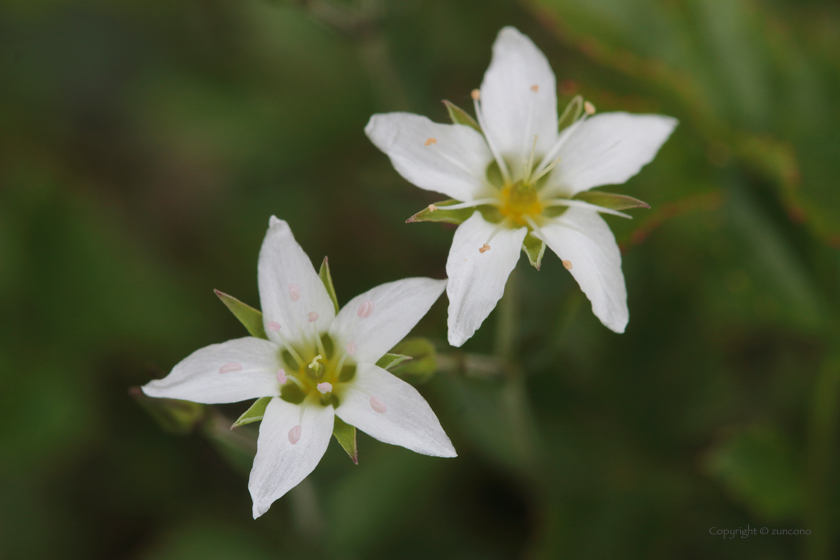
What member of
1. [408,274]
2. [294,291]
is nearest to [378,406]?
[294,291]

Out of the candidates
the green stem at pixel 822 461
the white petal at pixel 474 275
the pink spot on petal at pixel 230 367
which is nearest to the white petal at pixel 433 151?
the white petal at pixel 474 275

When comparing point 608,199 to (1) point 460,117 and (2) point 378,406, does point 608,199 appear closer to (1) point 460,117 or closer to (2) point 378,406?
(1) point 460,117

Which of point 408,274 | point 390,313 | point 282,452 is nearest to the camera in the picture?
point 282,452

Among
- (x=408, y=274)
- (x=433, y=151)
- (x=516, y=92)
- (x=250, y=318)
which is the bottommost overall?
(x=408, y=274)

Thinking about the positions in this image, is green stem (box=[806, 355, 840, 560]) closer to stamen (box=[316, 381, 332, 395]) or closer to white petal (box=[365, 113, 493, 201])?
white petal (box=[365, 113, 493, 201])

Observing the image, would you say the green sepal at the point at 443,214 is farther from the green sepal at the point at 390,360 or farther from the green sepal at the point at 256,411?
the green sepal at the point at 256,411

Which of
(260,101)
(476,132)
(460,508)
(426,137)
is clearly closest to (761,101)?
(476,132)

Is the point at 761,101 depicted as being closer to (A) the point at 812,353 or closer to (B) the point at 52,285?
(A) the point at 812,353
